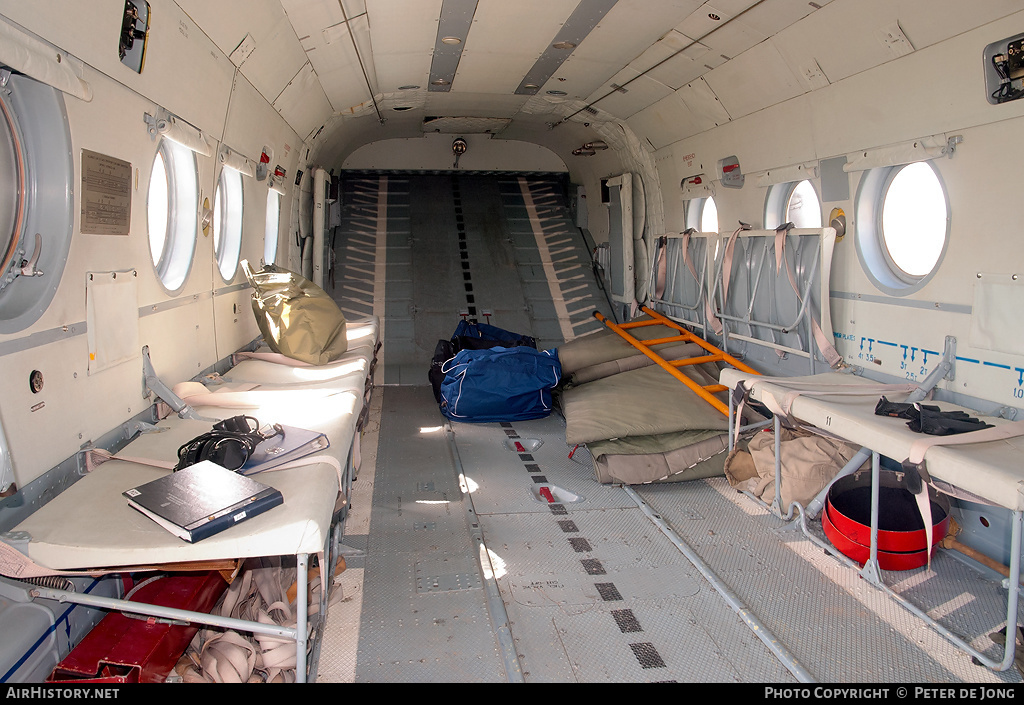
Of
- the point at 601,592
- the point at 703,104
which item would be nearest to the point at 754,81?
the point at 703,104

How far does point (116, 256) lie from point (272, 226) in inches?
172

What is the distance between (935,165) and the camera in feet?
13.0

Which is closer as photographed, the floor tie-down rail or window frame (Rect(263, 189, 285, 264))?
the floor tie-down rail

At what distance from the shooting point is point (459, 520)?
14.5ft

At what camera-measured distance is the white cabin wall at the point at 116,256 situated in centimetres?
251

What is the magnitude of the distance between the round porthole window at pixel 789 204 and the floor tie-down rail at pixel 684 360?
1.31 metres

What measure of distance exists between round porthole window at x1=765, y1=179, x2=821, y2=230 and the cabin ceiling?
830 mm

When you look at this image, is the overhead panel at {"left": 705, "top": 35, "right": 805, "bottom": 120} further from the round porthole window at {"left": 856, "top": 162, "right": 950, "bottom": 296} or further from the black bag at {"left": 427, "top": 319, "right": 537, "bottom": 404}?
the black bag at {"left": 427, "top": 319, "right": 537, "bottom": 404}

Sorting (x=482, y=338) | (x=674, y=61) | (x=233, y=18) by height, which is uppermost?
(x=674, y=61)

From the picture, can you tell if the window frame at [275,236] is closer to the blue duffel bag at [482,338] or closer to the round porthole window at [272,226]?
the round porthole window at [272,226]

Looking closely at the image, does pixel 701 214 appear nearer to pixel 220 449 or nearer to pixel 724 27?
pixel 724 27

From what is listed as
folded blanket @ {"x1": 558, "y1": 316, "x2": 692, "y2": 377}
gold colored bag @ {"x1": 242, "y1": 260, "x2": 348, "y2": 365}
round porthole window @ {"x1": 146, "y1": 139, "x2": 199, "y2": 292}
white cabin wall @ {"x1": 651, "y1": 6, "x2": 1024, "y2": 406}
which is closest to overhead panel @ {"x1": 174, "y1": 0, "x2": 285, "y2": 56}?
round porthole window @ {"x1": 146, "y1": 139, "x2": 199, "y2": 292}

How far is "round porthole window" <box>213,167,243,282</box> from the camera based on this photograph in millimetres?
5703
